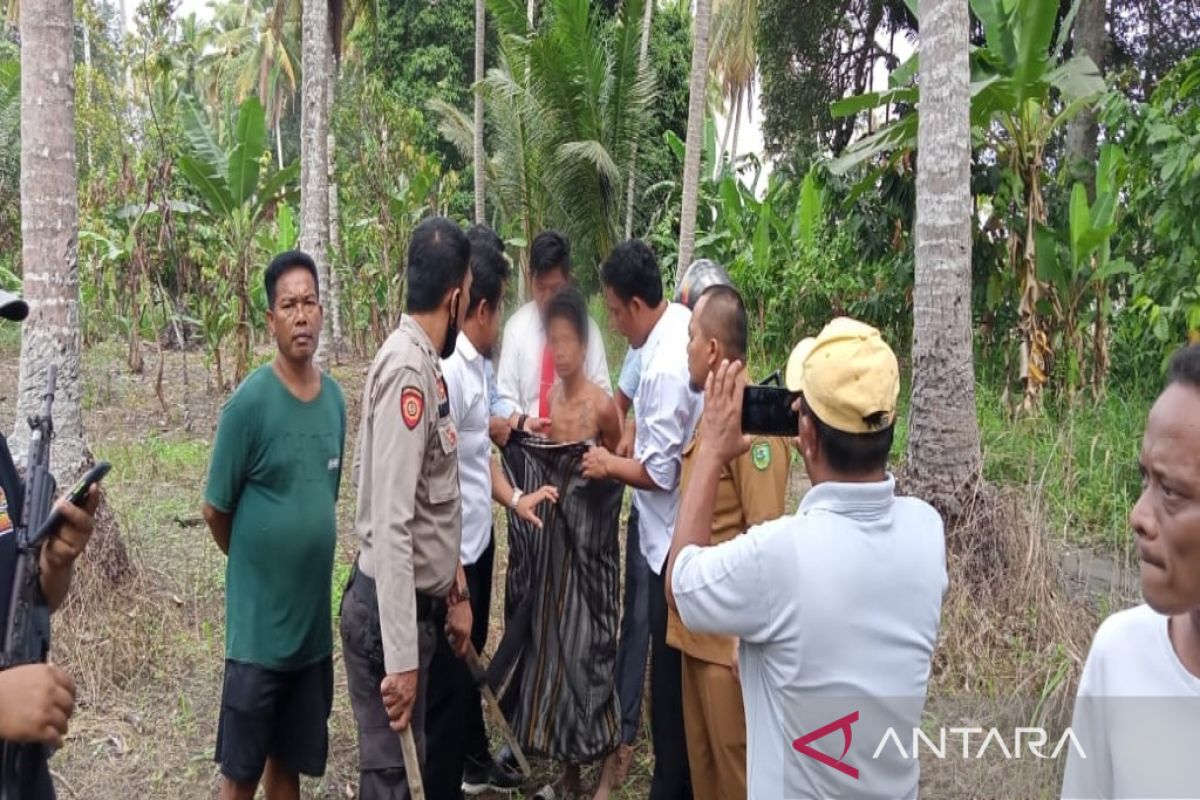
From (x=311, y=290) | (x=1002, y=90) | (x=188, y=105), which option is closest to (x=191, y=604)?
(x=311, y=290)

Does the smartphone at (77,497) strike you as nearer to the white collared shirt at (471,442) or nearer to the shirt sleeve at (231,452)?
the shirt sleeve at (231,452)

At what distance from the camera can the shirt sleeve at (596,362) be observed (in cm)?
379

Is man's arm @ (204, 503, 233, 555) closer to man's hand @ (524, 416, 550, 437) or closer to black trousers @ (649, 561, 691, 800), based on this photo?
man's hand @ (524, 416, 550, 437)

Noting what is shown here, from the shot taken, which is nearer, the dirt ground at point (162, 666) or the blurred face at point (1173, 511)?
the blurred face at point (1173, 511)

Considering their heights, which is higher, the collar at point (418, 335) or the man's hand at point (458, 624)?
the collar at point (418, 335)

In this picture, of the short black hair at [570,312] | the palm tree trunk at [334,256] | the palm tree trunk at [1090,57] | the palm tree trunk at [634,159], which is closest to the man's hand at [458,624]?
the short black hair at [570,312]

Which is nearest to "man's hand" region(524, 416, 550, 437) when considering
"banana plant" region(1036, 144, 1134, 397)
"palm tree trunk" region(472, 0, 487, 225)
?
"banana plant" region(1036, 144, 1134, 397)

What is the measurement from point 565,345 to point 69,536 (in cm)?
200

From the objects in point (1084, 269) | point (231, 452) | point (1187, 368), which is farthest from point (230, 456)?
point (1084, 269)

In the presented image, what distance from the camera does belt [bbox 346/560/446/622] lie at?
8.38ft

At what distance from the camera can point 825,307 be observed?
10.5m

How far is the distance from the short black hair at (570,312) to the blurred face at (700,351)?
1098 millimetres

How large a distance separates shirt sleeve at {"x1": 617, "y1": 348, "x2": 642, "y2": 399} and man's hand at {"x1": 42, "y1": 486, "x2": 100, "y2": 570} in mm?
2198

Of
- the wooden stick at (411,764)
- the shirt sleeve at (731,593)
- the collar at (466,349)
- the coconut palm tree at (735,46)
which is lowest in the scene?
the wooden stick at (411,764)
